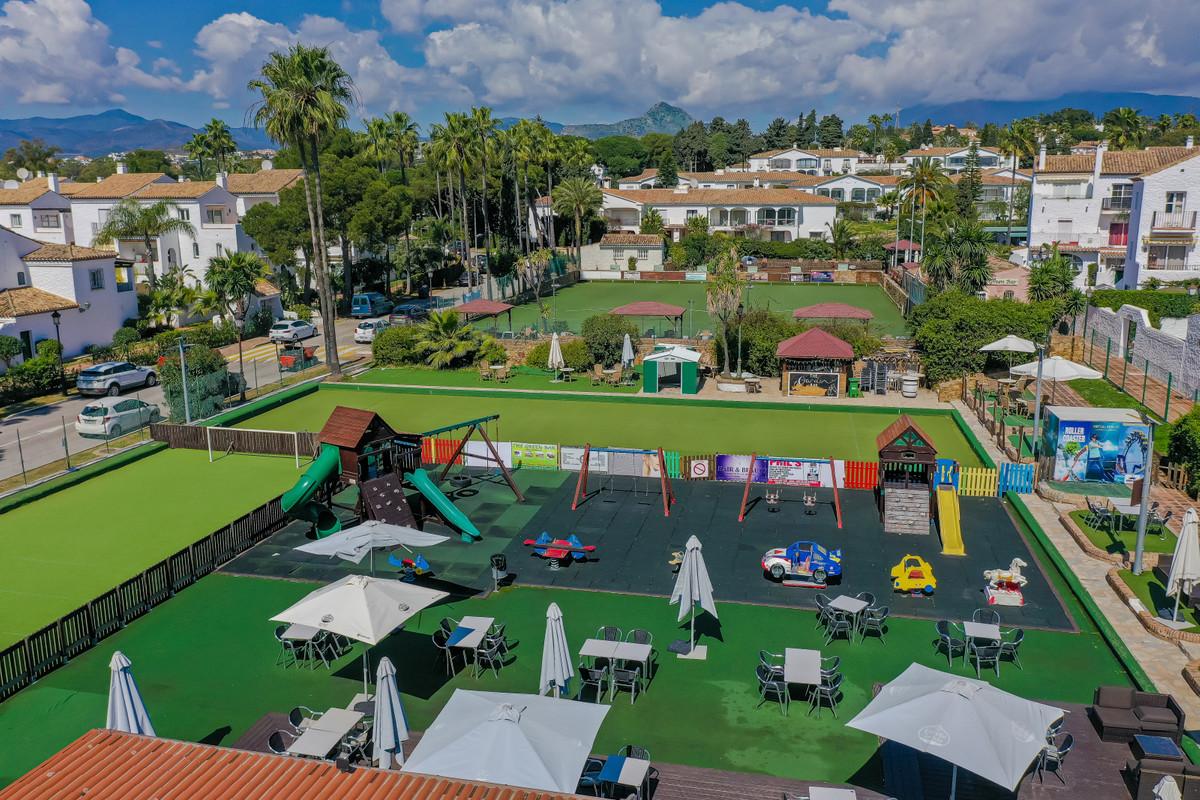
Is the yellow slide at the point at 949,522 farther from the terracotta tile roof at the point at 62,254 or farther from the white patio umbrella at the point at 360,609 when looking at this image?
the terracotta tile roof at the point at 62,254

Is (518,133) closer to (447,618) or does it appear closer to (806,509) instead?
(806,509)

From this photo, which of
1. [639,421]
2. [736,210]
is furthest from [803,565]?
[736,210]

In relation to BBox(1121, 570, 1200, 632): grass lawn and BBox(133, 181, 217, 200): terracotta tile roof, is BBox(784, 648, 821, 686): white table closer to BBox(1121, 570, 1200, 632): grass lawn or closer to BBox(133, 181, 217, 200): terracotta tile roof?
BBox(1121, 570, 1200, 632): grass lawn

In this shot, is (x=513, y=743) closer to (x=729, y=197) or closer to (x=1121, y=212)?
(x=1121, y=212)

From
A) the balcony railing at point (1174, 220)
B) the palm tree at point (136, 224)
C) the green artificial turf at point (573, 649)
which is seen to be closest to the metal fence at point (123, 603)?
the green artificial turf at point (573, 649)

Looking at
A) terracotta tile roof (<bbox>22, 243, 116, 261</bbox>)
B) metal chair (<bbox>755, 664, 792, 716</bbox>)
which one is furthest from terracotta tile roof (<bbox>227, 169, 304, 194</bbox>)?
metal chair (<bbox>755, 664, 792, 716</bbox>)
